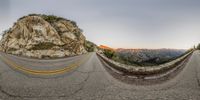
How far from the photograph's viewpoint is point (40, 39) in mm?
58812

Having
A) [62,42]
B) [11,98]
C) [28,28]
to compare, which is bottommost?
[11,98]

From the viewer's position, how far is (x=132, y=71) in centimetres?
1051

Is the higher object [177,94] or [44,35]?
[44,35]

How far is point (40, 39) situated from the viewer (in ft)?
193

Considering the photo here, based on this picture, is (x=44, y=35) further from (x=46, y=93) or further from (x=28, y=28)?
(x=46, y=93)

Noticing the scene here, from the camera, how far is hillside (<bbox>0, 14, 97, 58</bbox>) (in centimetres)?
5600

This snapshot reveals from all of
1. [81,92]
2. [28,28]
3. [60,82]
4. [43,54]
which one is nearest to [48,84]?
[60,82]

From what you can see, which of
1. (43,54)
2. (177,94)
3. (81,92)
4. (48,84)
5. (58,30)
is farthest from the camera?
(58,30)

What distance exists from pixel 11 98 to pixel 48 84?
1.97 metres

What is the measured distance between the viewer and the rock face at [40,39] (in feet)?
A: 184

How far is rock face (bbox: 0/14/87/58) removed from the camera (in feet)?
184

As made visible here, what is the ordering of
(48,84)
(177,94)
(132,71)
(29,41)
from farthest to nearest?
(29,41), (132,71), (48,84), (177,94)

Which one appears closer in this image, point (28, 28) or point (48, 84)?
point (48, 84)

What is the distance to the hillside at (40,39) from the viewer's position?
56.0 metres
